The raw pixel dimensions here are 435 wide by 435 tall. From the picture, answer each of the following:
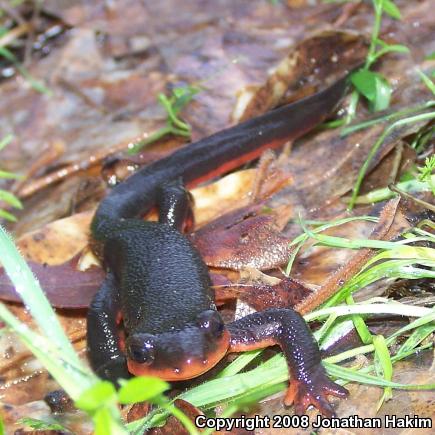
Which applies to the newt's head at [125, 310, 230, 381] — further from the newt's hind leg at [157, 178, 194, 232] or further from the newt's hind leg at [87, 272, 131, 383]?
the newt's hind leg at [157, 178, 194, 232]

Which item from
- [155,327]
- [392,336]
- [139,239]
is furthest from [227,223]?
[392,336]

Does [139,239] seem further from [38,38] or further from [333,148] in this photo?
[38,38]

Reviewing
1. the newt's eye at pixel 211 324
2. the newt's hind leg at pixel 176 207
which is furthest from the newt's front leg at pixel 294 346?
the newt's hind leg at pixel 176 207

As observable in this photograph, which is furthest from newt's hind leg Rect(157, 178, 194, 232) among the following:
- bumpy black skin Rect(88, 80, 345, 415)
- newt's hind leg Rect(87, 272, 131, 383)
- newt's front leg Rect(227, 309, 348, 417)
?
newt's front leg Rect(227, 309, 348, 417)

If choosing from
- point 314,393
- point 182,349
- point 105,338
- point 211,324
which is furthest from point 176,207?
point 314,393

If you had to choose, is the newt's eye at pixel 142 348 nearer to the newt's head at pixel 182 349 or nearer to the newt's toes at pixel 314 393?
the newt's head at pixel 182 349

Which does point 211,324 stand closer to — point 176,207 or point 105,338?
point 105,338
